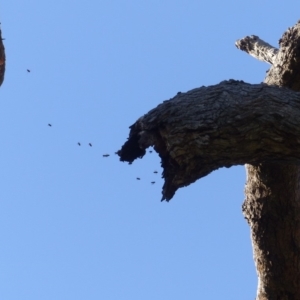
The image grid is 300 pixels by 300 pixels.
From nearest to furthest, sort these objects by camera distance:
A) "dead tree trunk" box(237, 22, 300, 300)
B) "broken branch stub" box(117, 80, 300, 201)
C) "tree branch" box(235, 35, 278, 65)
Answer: "broken branch stub" box(117, 80, 300, 201)
"dead tree trunk" box(237, 22, 300, 300)
"tree branch" box(235, 35, 278, 65)

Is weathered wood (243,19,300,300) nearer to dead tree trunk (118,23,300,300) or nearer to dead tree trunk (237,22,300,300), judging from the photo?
dead tree trunk (237,22,300,300)

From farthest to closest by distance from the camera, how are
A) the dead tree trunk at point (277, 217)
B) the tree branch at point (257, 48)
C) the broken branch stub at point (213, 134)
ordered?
the tree branch at point (257, 48)
the dead tree trunk at point (277, 217)
the broken branch stub at point (213, 134)

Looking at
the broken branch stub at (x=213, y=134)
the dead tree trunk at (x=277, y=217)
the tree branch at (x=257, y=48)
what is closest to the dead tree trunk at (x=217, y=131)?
the broken branch stub at (x=213, y=134)

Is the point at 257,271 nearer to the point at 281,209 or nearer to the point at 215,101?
the point at 281,209

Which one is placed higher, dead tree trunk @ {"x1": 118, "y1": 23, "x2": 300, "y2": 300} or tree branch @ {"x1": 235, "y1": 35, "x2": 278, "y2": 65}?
tree branch @ {"x1": 235, "y1": 35, "x2": 278, "y2": 65}

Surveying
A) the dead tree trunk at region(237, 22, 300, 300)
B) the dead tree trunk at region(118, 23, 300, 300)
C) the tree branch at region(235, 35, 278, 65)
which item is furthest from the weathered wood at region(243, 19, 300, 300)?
the dead tree trunk at region(118, 23, 300, 300)

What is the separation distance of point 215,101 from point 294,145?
2.57 feet

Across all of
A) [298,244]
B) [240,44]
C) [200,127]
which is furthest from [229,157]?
[240,44]

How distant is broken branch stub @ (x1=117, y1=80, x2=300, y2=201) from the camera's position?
4.69m

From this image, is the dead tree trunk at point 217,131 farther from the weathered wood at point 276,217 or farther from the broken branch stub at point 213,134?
the weathered wood at point 276,217

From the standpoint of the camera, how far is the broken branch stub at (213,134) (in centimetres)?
469

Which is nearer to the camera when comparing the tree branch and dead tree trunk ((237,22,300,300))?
dead tree trunk ((237,22,300,300))

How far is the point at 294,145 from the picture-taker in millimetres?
4824

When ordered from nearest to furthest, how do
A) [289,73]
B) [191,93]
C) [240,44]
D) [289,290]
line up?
[191,93]
[289,73]
[289,290]
[240,44]
